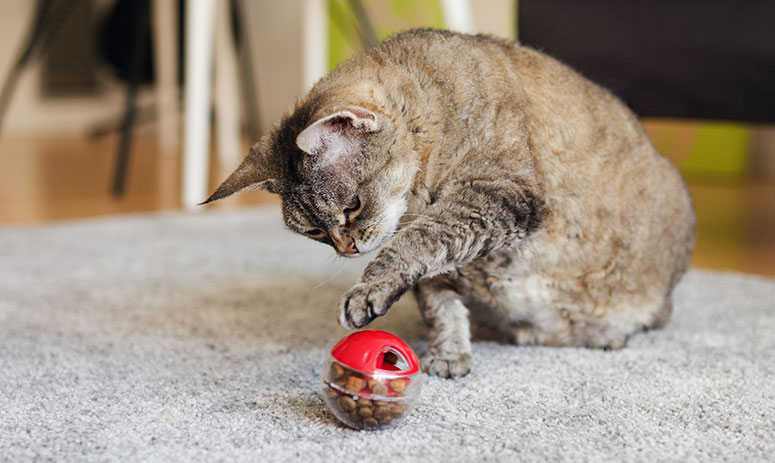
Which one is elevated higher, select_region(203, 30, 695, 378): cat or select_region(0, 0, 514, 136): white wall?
select_region(203, 30, 695, 378): cat

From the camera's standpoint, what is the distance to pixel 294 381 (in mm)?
1180

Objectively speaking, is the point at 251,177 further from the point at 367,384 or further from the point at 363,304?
the point at 367,384

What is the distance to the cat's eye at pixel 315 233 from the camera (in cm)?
125

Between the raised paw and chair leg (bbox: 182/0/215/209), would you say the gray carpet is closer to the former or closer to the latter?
the raised paw

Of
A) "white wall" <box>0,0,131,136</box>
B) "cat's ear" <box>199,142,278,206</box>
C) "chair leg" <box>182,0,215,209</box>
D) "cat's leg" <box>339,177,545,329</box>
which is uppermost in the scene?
"cat's ear" <box>199,142,278,206</box>

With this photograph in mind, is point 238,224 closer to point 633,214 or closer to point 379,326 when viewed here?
point 379,326

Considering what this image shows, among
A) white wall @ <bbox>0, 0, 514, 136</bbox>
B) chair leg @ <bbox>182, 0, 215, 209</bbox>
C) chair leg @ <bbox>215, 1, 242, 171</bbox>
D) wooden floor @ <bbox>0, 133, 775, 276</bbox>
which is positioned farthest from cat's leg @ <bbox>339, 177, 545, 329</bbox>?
white wall @ <bbox>0, 0, 514, 136</bbox>

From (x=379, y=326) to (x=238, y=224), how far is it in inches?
47.9

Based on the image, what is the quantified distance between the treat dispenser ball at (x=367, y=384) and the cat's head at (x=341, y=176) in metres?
0.24

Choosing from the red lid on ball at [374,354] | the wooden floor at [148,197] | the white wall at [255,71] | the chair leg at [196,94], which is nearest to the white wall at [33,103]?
the white wall at [255,71]

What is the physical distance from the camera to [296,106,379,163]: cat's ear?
1097 mm

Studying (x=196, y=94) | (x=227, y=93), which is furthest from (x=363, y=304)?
(x=227, y=93)

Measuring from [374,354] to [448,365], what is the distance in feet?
0.85

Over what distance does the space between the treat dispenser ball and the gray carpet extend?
0.09ft
